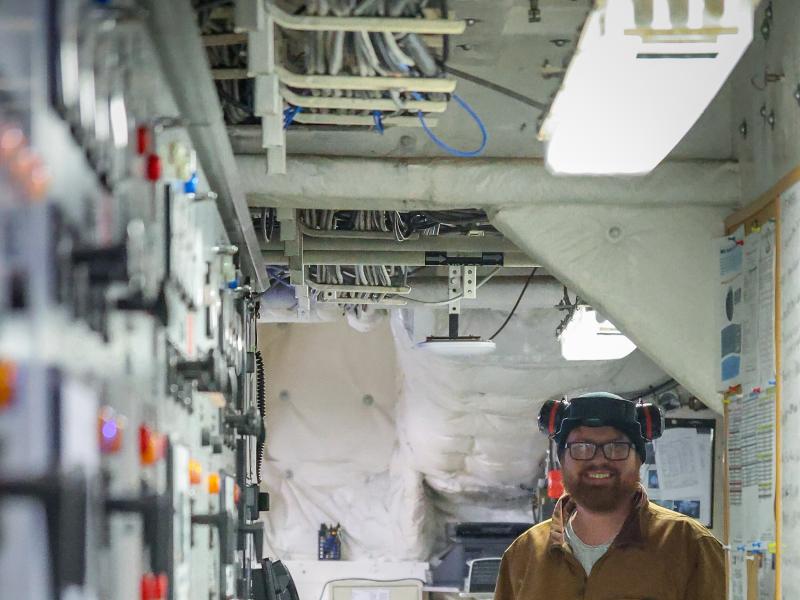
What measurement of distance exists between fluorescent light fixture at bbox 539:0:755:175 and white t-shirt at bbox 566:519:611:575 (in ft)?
4.00

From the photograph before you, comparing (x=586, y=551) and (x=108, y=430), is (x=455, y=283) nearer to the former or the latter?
(x=586, y=551)

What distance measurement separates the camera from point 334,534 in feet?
25.5

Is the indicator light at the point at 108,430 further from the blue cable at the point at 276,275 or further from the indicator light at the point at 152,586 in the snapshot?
the blue cable at the point at 276,275

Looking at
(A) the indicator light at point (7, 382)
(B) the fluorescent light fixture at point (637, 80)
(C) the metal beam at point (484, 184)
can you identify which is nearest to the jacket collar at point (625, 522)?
(C) the metal beam at point (484, 184)

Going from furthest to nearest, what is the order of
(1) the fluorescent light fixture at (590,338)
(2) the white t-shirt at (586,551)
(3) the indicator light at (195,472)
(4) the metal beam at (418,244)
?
(1) the fluorescent light fixture at (590,338) < (4) the metal beam at (418,244) < (2) the white t-shirt at (586,551) < (3) the indicator light at (195,472)

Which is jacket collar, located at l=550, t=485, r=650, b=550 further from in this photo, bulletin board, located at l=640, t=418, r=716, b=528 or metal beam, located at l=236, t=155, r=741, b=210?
bulletin board, located at l=640, t=418, r=716, b=528

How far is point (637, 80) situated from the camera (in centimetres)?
270

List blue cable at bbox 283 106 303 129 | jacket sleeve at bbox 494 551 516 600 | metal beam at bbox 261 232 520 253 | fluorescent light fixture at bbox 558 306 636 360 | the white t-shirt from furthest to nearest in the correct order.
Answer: fluorescent light fixture at bbox 558 306 636 360 → metal beam at bbox 261 232 520 253 → jacket sleeve at bbox 494 551 516 600 → the white t-shirt → blue cable at bbox 283 106 303 129

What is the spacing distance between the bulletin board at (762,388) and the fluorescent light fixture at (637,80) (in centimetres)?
47

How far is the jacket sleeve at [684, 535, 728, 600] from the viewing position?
12.1 ft

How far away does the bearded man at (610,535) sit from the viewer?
3.72 metres

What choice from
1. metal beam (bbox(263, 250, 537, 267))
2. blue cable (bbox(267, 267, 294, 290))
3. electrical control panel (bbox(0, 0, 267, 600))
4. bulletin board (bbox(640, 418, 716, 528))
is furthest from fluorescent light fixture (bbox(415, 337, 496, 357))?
electrical control panel (bbox(0, 0, 267, 600))

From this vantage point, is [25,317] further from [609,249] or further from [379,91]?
[609,249]

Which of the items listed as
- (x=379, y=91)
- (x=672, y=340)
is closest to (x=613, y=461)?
(x=672, y=340)
